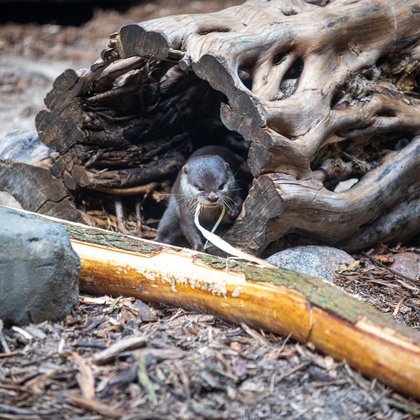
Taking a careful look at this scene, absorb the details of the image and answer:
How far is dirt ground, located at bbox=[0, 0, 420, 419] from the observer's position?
10.1ft

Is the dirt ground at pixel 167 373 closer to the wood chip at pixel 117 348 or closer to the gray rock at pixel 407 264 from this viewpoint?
the wood chip at pixel 117 348

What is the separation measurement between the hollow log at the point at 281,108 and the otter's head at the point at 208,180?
0.47 m

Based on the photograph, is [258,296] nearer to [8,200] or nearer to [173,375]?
[173,375]

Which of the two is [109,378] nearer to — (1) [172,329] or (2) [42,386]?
(2) [42,386]

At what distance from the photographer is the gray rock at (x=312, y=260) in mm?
4840

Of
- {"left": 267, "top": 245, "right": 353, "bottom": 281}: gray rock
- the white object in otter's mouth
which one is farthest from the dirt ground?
{"left": 267, "top": 245, "right": 353, "bottom": 281}: gray rock

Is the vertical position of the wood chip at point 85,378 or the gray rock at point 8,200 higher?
the wood chip at point 85,378

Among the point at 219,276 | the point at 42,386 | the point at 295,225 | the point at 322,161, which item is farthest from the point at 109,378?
the point at 322,161

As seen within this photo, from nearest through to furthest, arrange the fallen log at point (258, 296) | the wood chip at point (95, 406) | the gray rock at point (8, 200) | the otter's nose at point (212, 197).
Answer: the wood chip at point (95, 406) → the fallen log at point (258, 296) → the otter's nose at point (212, 197) → the gray rock at point (8, 200)

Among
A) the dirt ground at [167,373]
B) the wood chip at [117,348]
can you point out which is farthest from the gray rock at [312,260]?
the wood chip at [117,348]

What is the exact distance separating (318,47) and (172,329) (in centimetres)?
220

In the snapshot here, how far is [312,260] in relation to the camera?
4914 mm

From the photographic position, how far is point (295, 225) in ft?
15.7

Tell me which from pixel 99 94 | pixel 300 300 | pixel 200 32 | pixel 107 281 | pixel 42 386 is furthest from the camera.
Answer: pixel 99 94
